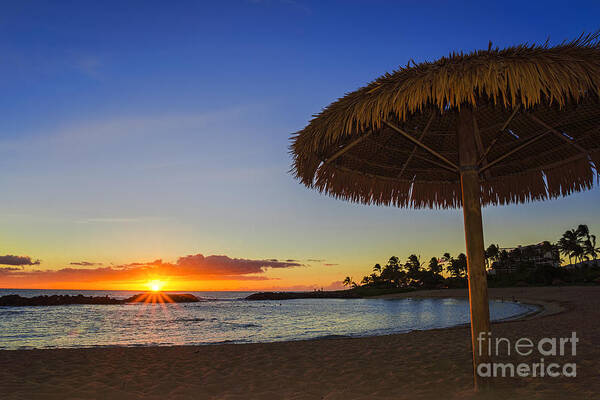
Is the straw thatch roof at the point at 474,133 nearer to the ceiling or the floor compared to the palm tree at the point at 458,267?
nearer to the ceiling

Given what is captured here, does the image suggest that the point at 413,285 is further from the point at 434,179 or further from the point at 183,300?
the point at 434,179

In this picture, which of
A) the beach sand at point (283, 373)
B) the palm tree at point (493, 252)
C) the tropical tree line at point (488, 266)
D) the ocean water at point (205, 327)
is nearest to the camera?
the beach sand at point (283, 373)

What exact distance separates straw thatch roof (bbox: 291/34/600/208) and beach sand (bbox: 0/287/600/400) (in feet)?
7.83

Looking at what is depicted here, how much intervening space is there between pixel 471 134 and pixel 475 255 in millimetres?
1246

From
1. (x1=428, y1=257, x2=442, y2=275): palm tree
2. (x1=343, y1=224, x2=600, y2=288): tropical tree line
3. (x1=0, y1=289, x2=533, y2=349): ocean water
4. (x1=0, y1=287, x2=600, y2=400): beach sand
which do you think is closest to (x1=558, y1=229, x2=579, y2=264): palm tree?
(x1=343, y1=224, x2=600, y2=288): tropical tree line

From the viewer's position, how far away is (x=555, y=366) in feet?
16.6

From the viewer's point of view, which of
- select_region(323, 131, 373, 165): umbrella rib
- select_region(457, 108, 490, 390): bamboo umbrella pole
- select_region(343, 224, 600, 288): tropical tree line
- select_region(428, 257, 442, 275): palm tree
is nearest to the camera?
select_region(457, 108, 490, 390): bamboo umbrella pole

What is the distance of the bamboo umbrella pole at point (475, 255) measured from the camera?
3607 mm

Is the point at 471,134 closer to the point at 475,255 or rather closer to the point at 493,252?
the point at 475,255

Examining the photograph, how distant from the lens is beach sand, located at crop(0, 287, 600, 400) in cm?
437

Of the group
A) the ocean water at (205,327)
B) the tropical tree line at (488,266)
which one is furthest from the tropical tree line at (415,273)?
the ocean water at (205,327)

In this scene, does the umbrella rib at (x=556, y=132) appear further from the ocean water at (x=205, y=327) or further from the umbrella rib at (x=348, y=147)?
the ocean water at (x=205, y=327)

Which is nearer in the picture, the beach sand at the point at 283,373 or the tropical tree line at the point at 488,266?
the beach sand at the point at 283,373

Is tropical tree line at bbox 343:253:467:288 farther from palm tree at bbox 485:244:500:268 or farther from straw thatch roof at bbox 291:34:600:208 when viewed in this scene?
straw thatch roof at bbox 291:34:600:208
